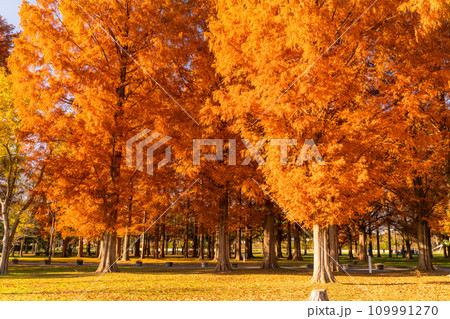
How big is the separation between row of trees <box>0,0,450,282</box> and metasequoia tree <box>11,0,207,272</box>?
6 centimetres

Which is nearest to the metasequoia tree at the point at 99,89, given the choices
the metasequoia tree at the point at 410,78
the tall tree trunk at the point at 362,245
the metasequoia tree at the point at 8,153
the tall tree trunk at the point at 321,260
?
the metasequoia tree at the point at 8,153

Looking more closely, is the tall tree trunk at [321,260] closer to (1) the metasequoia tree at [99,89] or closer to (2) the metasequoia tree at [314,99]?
(2) the metasequoia tree at [314,99]

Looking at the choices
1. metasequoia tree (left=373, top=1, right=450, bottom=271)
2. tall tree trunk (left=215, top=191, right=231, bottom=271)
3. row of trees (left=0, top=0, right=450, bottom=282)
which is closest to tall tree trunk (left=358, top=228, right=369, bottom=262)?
row of trees (left=0, top=0, right=450, bottom=282)

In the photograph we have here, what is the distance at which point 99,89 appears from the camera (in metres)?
15.7

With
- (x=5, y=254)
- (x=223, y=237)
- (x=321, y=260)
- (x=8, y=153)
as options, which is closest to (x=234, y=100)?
(x=321, y=260)

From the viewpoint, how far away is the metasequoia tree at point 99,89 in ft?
49.6

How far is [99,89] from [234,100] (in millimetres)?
6228

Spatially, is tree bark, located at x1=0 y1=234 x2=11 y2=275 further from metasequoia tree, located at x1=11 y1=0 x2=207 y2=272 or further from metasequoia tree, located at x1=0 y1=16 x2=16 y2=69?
metasequoia tree, located at x1=0 y1=16 x2=16 y2=69

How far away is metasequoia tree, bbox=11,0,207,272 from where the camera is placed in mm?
15133

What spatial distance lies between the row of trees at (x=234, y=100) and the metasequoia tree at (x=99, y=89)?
63mm

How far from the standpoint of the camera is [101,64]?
16.0 meters

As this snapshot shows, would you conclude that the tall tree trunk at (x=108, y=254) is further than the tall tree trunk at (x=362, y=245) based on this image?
No

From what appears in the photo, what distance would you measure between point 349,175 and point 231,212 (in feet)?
34.7
